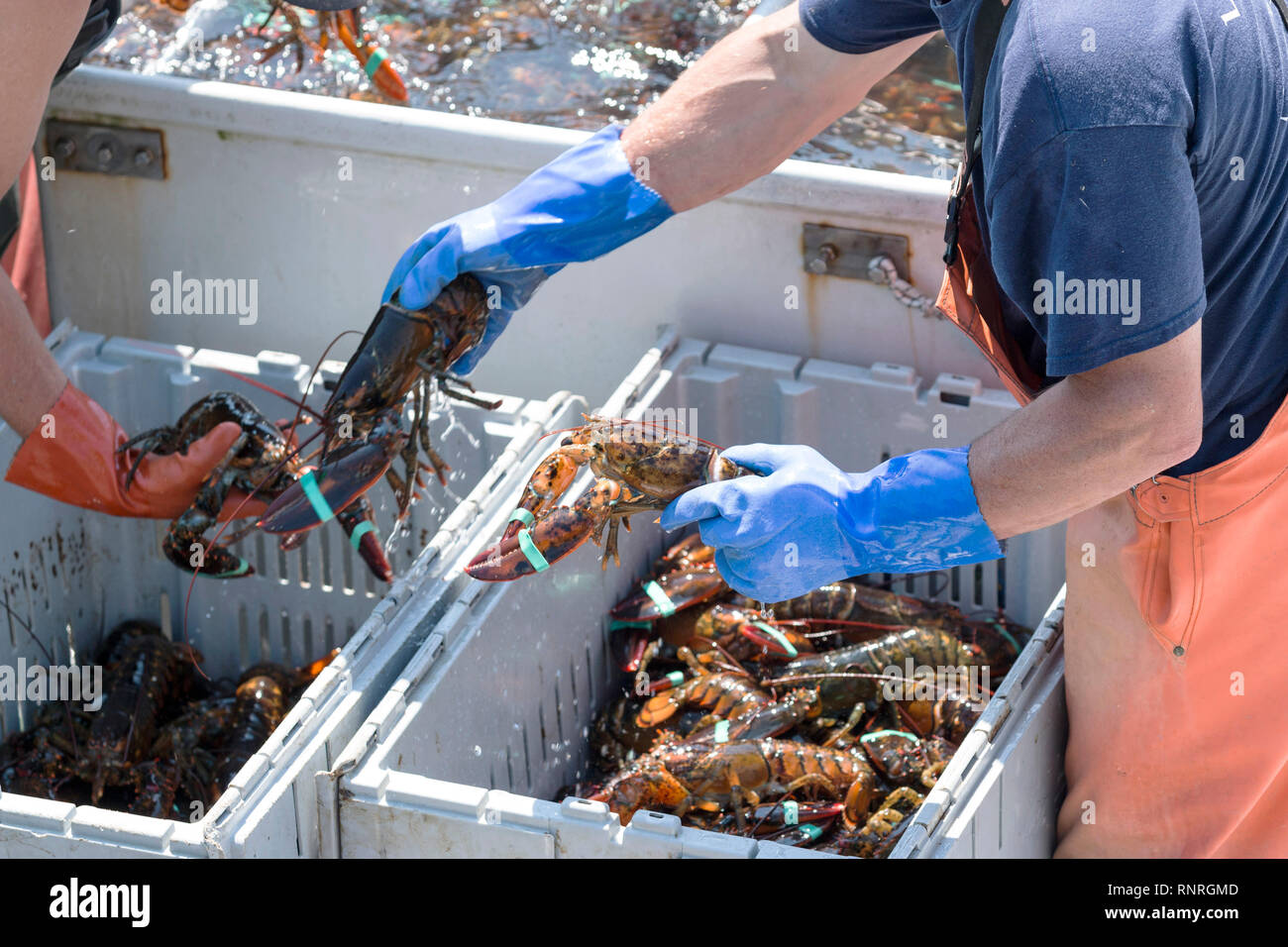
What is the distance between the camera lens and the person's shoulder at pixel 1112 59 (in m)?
1.62

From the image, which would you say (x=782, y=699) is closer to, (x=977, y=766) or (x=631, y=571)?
(x=631, y=571)

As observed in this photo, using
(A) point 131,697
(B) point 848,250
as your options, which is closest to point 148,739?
(A) point 131,697

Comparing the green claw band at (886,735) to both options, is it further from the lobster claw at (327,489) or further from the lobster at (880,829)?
the lobster claw at (327,489)

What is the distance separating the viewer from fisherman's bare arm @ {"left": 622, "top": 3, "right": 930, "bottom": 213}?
8.08 ft

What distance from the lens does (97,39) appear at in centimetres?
311

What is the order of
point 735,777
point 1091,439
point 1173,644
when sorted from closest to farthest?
point 1091,439
point 1173,644
point 735,777

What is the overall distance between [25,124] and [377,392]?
76 cm

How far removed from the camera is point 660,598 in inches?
119

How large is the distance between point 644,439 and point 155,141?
184 cm

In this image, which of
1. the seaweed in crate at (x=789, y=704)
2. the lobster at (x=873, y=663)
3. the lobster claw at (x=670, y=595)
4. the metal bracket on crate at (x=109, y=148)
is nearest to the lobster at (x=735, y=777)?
the seaweed in crate at (x=789, y=704)

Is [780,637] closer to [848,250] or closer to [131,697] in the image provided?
[848,250]

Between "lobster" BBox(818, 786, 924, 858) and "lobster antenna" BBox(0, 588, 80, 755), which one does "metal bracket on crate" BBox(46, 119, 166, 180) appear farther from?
"lobster" BBox(818, 786, 924, 858)

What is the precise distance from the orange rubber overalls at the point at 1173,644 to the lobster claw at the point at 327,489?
105 centimetres
